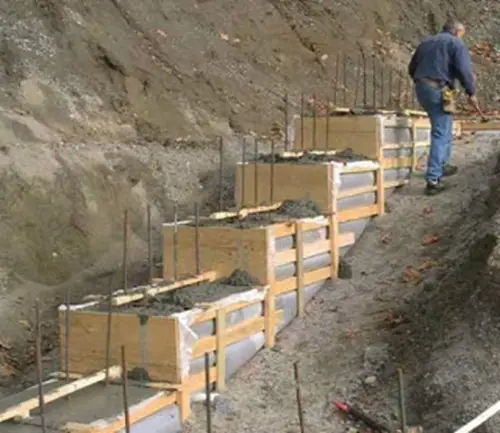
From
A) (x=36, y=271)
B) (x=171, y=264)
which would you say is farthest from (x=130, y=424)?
(x=36, y=271)

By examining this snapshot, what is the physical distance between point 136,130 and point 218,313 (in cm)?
473

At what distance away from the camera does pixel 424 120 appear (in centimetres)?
1033

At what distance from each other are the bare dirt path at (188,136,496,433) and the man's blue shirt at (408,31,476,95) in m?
0.93

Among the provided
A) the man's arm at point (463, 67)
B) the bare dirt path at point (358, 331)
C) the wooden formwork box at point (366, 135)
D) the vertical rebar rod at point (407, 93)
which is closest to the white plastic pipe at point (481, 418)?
the bare dirt path at point (358, 331)

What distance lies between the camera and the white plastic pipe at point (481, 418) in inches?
211

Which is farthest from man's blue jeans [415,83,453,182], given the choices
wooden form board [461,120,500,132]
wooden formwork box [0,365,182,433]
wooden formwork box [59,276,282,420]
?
wooden formwork box [0,365,182,433]

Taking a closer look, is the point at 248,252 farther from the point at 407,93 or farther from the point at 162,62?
the point at 407,93

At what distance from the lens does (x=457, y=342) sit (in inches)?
253

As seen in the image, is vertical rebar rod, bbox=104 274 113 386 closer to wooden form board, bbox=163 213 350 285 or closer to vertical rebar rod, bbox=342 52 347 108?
wooden form board, bbox=163 213 350 285

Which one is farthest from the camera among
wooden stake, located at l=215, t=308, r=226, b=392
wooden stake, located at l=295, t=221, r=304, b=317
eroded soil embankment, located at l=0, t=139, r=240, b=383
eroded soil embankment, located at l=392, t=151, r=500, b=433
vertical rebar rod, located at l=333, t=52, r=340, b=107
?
vertical rebar rod, located at l=333, t=52, r=340, b=107

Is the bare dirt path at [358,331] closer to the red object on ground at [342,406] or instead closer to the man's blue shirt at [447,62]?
the red object on ground at [342,406]

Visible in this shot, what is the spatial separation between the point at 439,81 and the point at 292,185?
204 centimetres

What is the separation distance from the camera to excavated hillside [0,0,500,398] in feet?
29.5

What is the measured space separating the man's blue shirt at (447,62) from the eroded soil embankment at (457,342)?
2.38 metres
